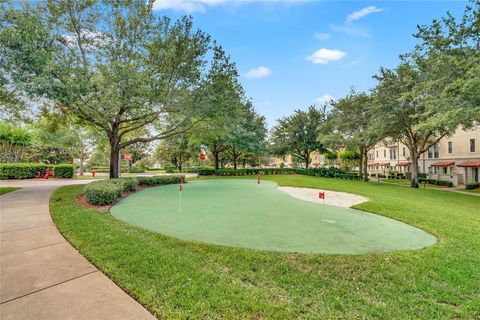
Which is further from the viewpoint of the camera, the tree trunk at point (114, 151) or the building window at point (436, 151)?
the building window at point (436, 151)

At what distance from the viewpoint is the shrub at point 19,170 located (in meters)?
17.7

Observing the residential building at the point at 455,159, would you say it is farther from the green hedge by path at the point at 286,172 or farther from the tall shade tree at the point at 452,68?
the tall shade tree at the point at 452,68

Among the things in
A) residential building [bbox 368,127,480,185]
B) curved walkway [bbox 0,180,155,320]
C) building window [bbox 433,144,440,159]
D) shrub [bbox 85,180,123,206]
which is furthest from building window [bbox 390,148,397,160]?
curved walkway [bbox 0,180,155,320]

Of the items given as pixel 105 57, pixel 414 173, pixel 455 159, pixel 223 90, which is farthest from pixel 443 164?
pixel 105 57

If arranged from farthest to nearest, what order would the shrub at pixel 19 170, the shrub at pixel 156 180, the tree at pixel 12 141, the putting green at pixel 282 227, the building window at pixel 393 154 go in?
1. the building window at pixel 393 154
2. the tree at pixel 12 141
3. the shrub at pixel 19 170
4. the shrub at pixel 156 180
5. the putting green at pixel 282 227

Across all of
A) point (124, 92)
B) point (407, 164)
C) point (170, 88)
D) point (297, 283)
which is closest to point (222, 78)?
point (170, 88)

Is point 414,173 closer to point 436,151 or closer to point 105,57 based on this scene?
point 436,151

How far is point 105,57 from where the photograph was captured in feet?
36.2

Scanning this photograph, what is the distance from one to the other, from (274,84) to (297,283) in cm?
1356

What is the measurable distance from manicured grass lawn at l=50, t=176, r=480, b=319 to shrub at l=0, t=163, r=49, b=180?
67.5 feet

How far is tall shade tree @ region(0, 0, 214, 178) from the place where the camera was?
8.81 m

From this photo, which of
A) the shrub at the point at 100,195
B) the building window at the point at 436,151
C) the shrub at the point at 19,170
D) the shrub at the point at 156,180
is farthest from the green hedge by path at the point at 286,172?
the shrub at the point at 100,195

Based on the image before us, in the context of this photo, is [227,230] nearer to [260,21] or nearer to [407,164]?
[260,21]

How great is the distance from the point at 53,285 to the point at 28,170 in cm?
2300
